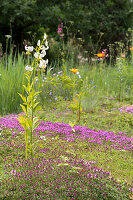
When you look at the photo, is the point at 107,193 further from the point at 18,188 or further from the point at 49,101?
the point at 49,101

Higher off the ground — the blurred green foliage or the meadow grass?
the blurred green foliage

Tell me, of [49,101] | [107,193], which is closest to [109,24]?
[49,101]

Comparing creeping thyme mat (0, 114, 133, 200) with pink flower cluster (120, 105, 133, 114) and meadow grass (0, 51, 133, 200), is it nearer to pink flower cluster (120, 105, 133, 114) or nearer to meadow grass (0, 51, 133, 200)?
meadow grass (0, 51, 133, 200)

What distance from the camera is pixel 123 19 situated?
51.4ft

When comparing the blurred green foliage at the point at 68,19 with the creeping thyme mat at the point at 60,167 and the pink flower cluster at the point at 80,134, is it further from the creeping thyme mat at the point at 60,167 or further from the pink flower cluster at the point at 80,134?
the creeping thyme mat at the point at 60,167

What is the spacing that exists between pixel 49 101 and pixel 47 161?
3765mm

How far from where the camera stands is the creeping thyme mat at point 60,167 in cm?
239

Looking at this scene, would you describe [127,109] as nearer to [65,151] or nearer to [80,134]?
[80,134]

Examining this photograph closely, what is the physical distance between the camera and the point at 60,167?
2848mm

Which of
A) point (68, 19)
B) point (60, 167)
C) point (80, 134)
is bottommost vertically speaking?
point (80, 134)

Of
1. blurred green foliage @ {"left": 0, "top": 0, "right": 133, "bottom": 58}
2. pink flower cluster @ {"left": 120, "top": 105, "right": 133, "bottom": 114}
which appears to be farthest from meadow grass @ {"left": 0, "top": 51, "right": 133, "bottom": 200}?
blurred green foliage @ {"left": 0, "top": 0, "right": 133, "bottom": 58}

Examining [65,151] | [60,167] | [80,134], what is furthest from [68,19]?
[60,167]

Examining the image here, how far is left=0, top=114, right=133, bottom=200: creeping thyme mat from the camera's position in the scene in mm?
2387

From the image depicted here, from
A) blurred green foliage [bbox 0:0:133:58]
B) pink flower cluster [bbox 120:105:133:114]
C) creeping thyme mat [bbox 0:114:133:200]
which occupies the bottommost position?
pink flower cluster [bbox 120:105:133:114]
